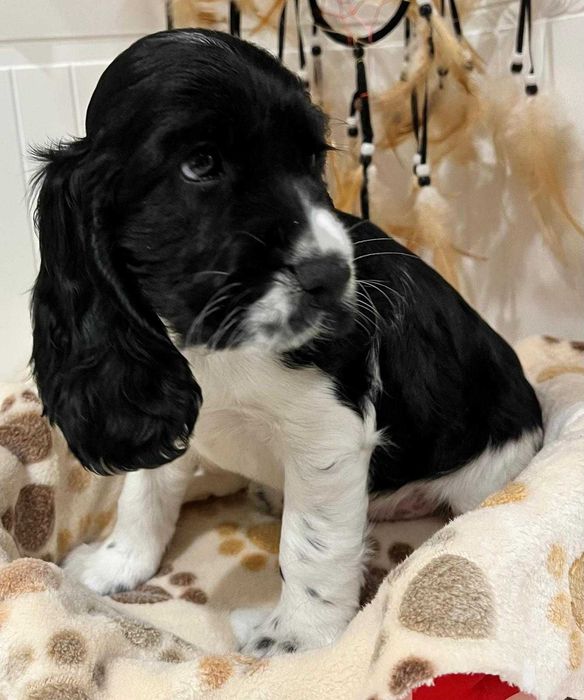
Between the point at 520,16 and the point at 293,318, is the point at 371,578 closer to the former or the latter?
the point at 293,318

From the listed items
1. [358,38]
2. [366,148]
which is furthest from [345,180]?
[358,38]

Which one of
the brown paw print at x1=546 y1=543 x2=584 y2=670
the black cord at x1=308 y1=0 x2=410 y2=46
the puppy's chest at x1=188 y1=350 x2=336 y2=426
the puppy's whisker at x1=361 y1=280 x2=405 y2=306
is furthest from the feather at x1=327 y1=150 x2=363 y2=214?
the brown paw print at x1=546 y1=543 x2=584 y2=670

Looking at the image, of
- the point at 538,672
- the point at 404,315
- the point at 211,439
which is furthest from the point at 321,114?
the point at 538,672

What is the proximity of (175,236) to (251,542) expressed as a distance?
1.06 m

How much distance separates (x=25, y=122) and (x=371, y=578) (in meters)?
1.65

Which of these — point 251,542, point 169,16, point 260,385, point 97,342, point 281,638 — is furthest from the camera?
point 169,16

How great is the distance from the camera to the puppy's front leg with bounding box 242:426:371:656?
145 centimetres

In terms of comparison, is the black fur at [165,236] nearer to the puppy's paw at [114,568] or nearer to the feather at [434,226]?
the puppy's paw at [114,568]

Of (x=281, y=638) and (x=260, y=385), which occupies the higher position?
(x=260, y=385)

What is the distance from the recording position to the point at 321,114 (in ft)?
4.30

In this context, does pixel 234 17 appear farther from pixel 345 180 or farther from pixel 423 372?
pixel 423 372

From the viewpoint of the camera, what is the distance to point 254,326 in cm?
113

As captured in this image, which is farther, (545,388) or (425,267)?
(545,388)

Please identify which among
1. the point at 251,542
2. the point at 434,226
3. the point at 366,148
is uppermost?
the point at 366,148
